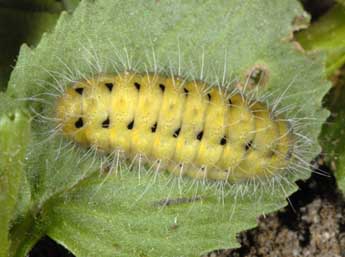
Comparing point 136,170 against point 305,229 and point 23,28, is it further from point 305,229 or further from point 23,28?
point 23,28

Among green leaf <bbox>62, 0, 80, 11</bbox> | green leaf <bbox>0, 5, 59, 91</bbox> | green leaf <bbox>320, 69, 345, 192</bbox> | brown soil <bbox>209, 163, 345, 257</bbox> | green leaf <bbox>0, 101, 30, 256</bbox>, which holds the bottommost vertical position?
green leaf <bbox>0, 101, 30, 256</bbox>

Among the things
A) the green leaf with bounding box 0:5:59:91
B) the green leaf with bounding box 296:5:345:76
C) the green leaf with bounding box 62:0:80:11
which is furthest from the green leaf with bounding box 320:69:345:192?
the green leaf with bounding box 0:5:59:91

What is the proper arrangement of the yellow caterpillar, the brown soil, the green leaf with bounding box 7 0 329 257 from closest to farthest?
the yellow caterpillar, the green leaf with bounding box 7 0 329 257, the brown soil

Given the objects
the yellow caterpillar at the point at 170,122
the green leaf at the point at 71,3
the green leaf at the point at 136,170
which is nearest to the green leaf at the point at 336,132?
the green leaf at the point at 136,170

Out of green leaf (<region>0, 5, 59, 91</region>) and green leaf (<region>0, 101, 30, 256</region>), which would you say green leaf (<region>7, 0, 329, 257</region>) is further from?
green leaf (<region>0, 5, 59, 91</region>)

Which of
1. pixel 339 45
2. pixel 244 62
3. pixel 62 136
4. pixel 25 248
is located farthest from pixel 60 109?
pixel 339 45

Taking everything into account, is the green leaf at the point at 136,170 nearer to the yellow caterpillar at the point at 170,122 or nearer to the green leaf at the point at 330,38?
the yellow caterpillar at the point at 170,122

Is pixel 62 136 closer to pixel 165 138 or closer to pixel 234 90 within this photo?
pixel 165 138
